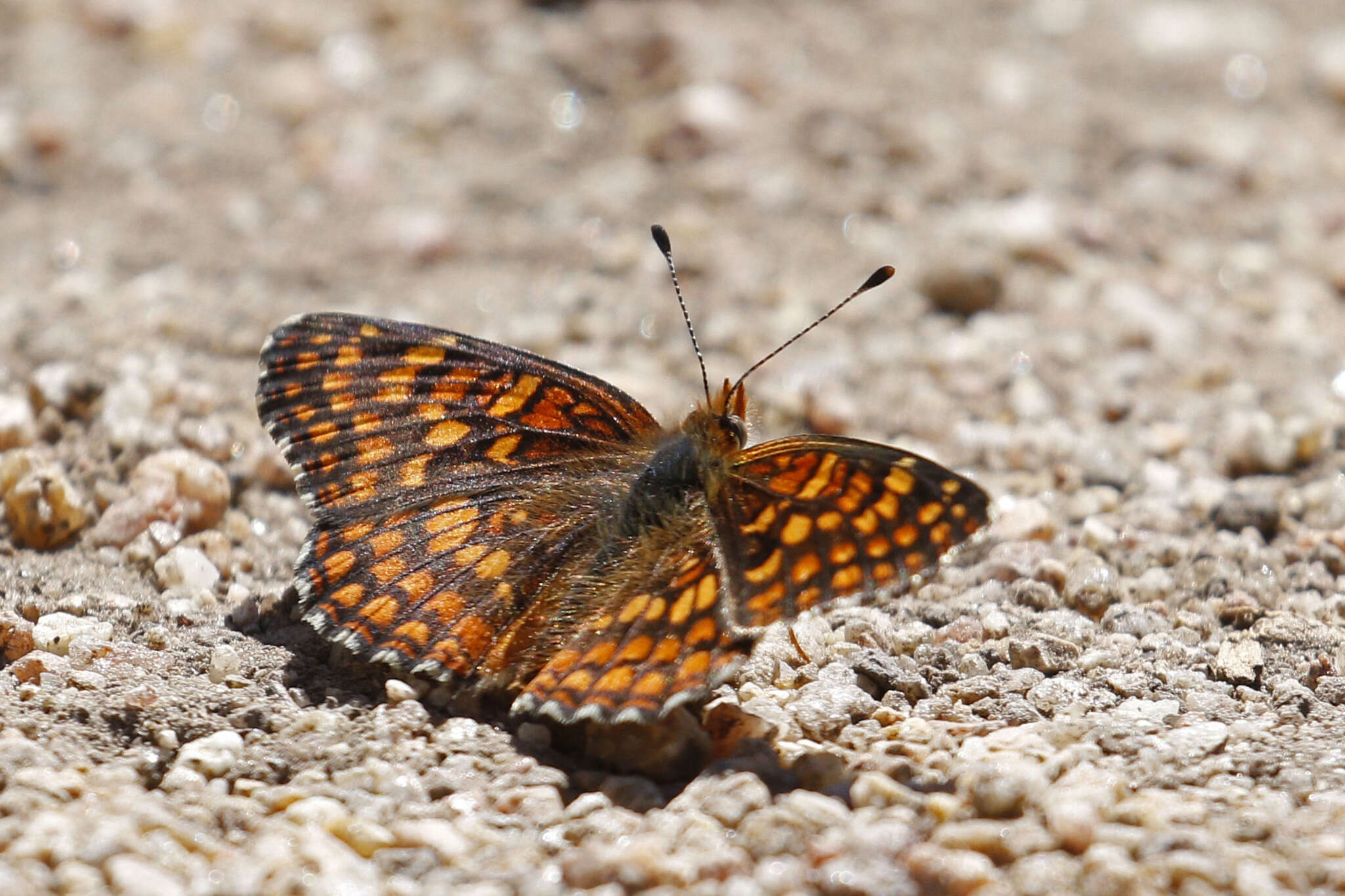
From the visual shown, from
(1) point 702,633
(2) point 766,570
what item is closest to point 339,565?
(1) point 702,633

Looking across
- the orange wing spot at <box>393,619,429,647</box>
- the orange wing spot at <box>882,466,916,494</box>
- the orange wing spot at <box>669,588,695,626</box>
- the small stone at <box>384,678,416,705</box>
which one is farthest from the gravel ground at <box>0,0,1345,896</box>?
the orange wing spot at <box>882,466,916,494</box>

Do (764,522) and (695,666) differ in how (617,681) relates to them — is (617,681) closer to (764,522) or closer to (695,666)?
(695,666)

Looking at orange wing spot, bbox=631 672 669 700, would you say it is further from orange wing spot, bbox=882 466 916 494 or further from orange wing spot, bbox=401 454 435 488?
orange wing spot, bbox=401 454 435 488

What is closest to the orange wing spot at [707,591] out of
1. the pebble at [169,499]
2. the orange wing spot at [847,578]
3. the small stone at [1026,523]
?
the orange wing spot at [847,578]

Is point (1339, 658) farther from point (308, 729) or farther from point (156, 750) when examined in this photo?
point (156, 750)

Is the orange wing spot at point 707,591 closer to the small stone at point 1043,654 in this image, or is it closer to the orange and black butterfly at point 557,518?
the orange and black butterfly at point 557,518

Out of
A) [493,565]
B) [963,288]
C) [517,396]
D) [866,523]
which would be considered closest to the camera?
[866,523]
